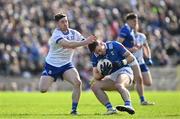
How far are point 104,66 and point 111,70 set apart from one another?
285mm

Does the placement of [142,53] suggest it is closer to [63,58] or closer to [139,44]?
Answer: [139,44]

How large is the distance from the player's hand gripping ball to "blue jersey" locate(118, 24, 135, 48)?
521 cm

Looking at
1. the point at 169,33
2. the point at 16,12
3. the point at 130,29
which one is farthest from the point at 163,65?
the point at 130,29

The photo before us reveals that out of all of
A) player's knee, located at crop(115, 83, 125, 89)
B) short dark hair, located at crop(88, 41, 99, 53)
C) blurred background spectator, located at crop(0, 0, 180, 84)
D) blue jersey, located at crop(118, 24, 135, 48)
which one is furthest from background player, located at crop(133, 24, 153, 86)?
blurred background spectator, located at crop(0, 0, 180, 84)

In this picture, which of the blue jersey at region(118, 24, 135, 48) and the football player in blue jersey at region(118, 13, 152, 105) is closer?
the football player in blue jersey at region(118, 13, 152, 105)

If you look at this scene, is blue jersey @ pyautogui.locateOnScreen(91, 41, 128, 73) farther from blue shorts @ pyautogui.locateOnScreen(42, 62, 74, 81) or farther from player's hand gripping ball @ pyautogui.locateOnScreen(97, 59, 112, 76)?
blue shorts @ pyautogui.locateOnScreen(42, 62, 74, 81)

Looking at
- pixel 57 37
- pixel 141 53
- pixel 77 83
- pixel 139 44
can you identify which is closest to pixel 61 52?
pixel 57 37

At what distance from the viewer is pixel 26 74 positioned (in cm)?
3781

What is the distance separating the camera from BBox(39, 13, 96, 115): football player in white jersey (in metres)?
18.4

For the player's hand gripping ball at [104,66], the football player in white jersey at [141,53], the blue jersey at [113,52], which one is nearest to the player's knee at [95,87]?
the player's hand gripping ball at [104,66]

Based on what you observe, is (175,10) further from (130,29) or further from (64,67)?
(64,67)

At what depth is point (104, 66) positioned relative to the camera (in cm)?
1767

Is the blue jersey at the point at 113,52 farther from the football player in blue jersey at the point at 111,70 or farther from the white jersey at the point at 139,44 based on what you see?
the white jersey at the point at 139,44

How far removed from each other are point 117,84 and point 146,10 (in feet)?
84.5
